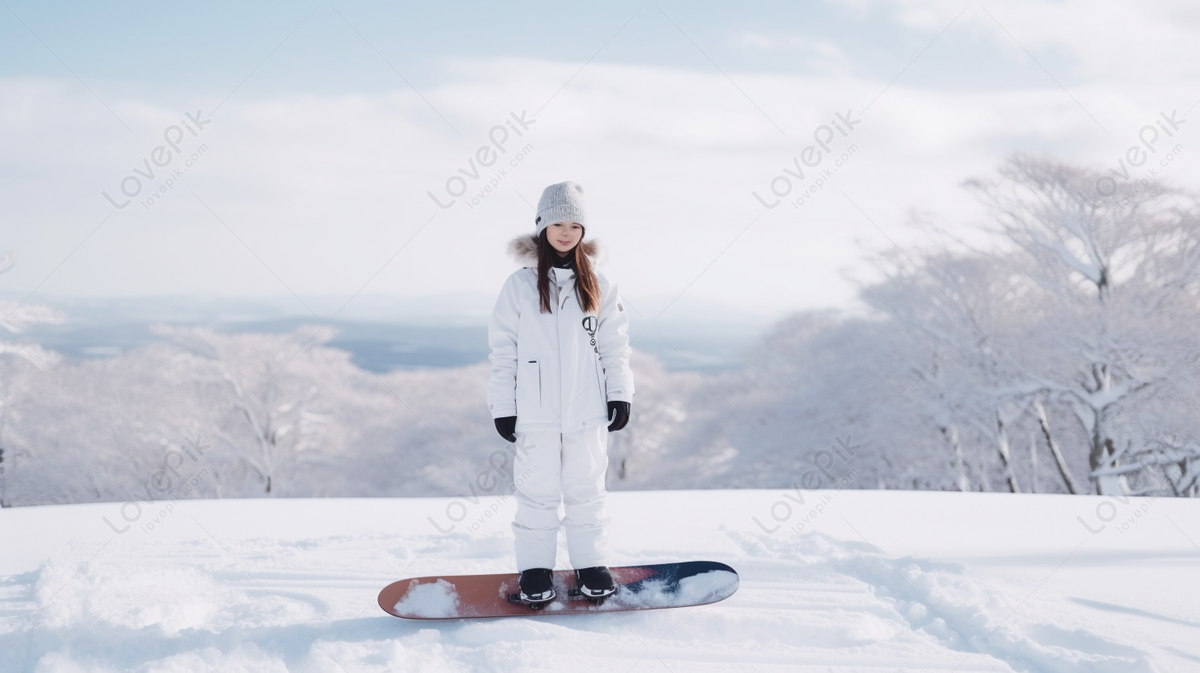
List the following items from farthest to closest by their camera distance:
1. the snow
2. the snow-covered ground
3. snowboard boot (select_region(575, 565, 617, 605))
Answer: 1. snowboard boot (select_region(575, 565, 617, 605))
2. the snow
3. the snow-covered ground

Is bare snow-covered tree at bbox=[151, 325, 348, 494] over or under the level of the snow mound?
over

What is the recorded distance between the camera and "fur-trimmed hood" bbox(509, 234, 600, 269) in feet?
8.80

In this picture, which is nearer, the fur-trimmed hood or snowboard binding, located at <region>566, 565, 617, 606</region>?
snowboard binding, located at <region>566, 565, 617, 606</region>

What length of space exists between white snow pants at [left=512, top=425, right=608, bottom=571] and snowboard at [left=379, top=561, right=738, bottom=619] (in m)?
0.13

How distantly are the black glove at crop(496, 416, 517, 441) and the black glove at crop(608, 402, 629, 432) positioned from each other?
1.16 ft

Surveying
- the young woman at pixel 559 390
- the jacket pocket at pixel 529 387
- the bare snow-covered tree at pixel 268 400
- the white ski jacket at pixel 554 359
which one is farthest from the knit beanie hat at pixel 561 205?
the bare snow-covered tree at pixel 268 400

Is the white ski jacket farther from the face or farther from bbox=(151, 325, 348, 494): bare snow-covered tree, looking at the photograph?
bbox=(151, 325, 348, 494): bare snow-covered tree

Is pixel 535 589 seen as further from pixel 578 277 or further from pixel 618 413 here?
pixel 578 277

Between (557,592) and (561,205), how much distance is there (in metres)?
1.40

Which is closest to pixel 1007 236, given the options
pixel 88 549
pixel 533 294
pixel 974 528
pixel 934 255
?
pixel 934 255

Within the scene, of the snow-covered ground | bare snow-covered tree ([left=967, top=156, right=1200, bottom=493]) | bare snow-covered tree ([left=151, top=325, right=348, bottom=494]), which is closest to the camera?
the snow-covered ground

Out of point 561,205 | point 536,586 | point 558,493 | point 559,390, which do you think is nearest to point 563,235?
point 561,205

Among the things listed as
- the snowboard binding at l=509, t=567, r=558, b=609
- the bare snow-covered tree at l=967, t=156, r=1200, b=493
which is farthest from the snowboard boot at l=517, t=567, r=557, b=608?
the bare snow-covered tree at l=967, t=156, r=1200, b=493

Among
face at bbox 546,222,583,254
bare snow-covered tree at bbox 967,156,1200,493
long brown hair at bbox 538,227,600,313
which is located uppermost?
bare snow-covered tree at bbox 967,156,1200,493
